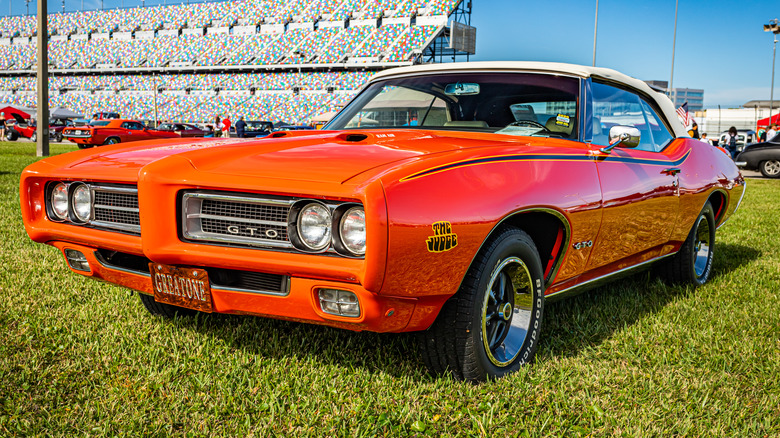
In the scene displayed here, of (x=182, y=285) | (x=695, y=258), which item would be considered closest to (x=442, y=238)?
(x=182, y=285)

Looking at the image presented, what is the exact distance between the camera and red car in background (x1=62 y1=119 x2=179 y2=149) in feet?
74.9

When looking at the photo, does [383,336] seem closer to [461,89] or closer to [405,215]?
[405,215]

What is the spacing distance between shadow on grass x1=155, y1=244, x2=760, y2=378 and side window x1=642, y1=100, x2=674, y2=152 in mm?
991

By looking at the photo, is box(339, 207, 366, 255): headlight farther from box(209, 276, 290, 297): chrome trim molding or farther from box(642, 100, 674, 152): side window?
box(642, 100, 674, 152): side window

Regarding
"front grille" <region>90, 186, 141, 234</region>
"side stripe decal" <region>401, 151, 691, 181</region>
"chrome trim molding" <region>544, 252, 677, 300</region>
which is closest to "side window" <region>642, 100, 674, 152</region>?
"side stripe decal" <region>401, 151, 691, 181</region>

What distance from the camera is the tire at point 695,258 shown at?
422cm

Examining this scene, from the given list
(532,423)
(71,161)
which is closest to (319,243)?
(532,423)

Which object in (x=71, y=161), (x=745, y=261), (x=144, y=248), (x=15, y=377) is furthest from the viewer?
(x=745, y=261)

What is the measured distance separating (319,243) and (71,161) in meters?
1.38

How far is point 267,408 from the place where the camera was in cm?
227

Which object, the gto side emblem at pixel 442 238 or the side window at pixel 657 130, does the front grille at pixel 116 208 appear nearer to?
the gto side emblem at pixel 442 238

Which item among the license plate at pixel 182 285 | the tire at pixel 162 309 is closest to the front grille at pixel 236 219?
the license plate at pixel 182 285

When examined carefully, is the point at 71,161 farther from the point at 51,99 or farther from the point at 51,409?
the point at 51,99

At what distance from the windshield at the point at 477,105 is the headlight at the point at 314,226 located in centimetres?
143
